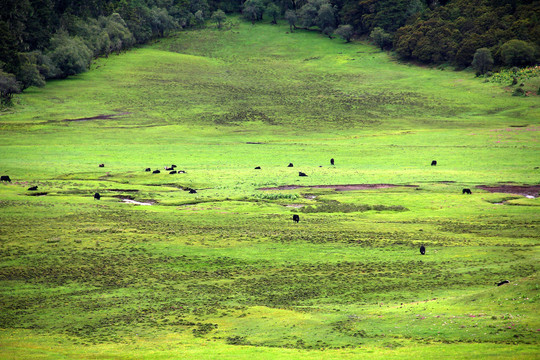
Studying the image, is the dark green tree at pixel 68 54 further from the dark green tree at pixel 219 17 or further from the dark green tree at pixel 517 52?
the dark green tree at pixel 517 52

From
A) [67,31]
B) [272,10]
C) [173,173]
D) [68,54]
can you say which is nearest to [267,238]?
[173,173]

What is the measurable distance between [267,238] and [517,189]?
24312mm

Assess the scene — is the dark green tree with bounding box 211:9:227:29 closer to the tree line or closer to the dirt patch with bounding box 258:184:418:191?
the tree line

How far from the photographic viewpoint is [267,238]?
113ft

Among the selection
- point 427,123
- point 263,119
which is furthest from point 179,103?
point 427,123

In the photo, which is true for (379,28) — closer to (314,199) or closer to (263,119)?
(263,119)

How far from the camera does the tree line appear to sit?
111m

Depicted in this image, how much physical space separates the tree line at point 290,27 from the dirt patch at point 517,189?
7389 centimetres

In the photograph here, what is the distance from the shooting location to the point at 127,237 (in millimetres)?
34062

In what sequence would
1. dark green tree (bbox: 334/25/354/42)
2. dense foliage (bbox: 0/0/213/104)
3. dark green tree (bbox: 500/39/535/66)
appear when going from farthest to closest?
dark green tree (bbox: 334/25/354/42)
dark green tree (bbox: 500/39/535/66)
dense foliage (bbox: 0/0/213/104)

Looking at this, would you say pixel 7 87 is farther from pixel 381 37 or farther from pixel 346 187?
pixel 381 37

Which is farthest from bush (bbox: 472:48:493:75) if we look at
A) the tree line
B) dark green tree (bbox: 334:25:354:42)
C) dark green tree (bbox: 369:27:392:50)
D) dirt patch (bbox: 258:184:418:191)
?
dirt patch (bbox: 258:184:418:191)

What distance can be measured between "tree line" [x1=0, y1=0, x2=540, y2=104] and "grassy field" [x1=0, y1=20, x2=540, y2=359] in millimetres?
22538

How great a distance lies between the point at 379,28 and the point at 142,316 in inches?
5152
